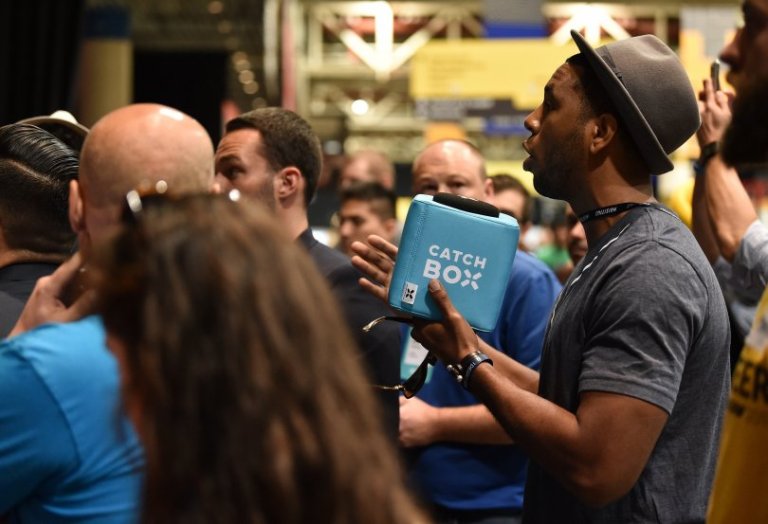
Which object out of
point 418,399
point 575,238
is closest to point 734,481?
point 418,399

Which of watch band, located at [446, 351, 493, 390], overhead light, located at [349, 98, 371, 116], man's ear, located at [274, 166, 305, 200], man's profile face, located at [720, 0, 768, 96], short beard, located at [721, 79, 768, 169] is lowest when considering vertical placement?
overhead light, located at [349, 98, 371, 116]

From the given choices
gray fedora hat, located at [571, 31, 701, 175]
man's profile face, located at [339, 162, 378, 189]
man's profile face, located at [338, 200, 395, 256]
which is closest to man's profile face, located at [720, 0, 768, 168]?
gray fedora hat, located at [571, 31, 701, 175]

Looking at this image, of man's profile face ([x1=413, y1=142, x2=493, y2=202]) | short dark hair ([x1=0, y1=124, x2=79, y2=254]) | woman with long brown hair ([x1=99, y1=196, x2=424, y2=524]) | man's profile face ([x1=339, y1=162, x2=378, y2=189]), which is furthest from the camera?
man's profile face ([x1=339, y1=162, x2=378, y2=189])

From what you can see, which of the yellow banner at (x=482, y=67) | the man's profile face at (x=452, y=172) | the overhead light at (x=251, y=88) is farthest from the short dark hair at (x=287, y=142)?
the overhead light at (x=251, y=88)

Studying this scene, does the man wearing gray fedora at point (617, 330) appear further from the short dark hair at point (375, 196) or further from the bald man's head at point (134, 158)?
the short dark hair at point (375, 196)

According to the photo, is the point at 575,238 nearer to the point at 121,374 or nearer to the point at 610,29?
the point at 121,374

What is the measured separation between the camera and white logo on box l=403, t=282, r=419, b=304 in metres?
2.51

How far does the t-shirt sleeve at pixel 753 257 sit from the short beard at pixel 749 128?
1.27m

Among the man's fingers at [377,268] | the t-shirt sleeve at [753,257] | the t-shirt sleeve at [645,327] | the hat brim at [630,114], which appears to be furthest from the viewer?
the t-shirt sleeve at [753,257]

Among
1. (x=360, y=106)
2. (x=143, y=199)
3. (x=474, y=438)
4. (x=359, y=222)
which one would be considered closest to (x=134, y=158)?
(x=143, y=199)

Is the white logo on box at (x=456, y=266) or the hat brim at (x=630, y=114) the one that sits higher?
the hat brim at (x=630, y=114)

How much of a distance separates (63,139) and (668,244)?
6.23ft

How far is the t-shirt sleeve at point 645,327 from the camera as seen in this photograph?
2273 mm

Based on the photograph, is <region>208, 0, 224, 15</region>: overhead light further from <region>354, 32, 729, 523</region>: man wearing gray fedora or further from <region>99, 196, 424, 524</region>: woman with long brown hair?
<region>99, 196, 424, 524</region>: woman with long brown hair
